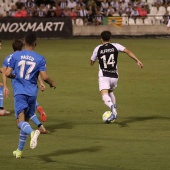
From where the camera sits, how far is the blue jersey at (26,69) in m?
11.3

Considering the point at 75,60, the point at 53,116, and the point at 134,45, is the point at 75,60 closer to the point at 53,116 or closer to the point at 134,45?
the point at 134,45

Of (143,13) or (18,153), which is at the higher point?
(18,153)

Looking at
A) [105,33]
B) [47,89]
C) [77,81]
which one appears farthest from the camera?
[77,81]

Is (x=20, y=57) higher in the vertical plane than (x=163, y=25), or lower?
higher

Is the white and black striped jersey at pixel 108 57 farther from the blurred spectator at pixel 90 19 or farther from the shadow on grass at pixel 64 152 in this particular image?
the blurred spectator at pixel 90 19

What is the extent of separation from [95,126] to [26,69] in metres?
3.50

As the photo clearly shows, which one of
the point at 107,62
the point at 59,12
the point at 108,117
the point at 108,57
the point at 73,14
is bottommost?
the point at 73,14

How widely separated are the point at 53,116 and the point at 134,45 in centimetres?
1912

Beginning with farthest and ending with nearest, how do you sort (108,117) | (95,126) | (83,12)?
(83,12) < (108,117) < (95,126)

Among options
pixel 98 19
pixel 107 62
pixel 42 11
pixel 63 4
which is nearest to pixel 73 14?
pixel 63 4

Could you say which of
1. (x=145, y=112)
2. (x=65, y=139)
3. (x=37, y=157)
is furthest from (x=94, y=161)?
(x=145, y=112)

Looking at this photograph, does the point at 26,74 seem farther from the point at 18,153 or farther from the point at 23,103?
the point at 18,153

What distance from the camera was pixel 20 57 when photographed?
37.4 ft

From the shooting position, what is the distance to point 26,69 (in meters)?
11.4
